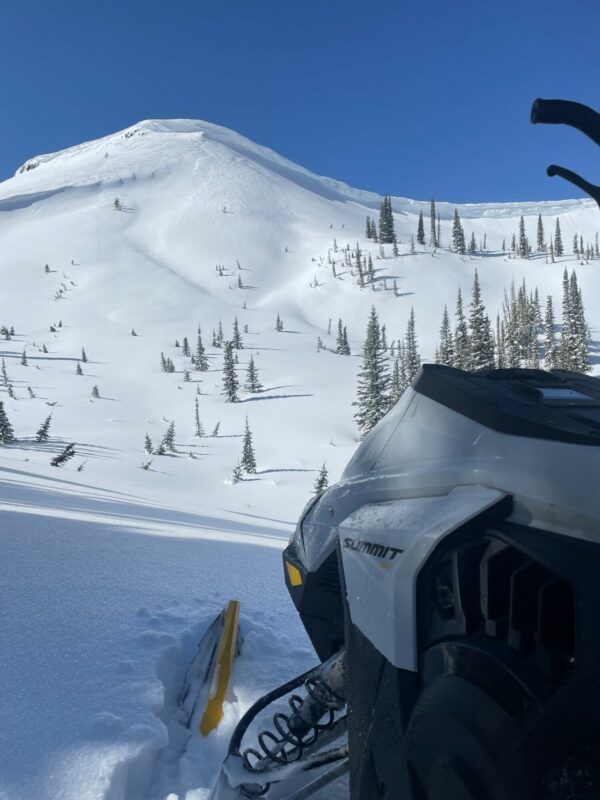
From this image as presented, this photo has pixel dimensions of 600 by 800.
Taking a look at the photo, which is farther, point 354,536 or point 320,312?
point 320,312

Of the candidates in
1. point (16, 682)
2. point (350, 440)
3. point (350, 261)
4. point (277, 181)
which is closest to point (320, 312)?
point (350, 261)

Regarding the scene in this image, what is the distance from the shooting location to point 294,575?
2.20m

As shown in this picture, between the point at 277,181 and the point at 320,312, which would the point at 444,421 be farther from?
the point at 277,181

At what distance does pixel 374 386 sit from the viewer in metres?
39.7

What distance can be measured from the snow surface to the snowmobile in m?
0.61

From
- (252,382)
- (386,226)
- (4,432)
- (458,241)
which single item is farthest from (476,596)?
(386,226)

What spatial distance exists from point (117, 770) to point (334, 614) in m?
0.98

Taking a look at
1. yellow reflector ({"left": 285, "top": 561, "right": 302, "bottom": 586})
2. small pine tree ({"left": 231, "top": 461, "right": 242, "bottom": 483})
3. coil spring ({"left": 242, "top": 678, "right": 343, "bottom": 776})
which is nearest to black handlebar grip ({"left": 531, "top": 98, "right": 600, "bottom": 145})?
yellow reflector ({"left": 285, "top": 561, "right": 302, "bottom": 586})

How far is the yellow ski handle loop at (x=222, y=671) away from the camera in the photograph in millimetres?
2529

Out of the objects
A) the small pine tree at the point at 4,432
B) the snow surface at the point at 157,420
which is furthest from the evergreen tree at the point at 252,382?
the small pine tree at the point at 4,432

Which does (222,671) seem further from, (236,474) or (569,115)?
(236,474)

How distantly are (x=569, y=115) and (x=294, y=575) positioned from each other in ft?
5.91

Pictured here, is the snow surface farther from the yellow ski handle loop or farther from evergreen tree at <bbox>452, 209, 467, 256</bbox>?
evergreen tree at <bbox>452, 209, 467, 256</bbox>

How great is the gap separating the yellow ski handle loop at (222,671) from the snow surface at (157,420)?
2.7 inches
